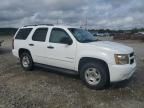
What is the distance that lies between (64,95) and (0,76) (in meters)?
3.48

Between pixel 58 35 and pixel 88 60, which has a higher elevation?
pixel 58 35

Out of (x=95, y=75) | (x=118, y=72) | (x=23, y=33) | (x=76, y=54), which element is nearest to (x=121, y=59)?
(x=118, y=72)

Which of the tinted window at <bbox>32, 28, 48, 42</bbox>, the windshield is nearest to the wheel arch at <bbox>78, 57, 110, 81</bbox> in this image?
the windshield

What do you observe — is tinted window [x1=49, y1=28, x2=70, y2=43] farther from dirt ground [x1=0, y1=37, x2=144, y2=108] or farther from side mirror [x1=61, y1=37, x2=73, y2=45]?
dirt ground [x1=0, y1=37, x2=144, y2=108]

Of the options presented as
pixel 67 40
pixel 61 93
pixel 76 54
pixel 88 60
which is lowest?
pixel 61 93

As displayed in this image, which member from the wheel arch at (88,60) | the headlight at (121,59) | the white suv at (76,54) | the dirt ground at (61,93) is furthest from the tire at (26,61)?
the headlight at (121,59)

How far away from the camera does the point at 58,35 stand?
7.85 meters

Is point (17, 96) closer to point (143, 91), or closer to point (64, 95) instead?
point (64, 95)

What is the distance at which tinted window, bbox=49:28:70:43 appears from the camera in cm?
760

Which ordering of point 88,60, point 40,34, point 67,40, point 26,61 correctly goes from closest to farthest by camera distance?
point 88,60 < point 67,40 < point 40,34 < point 26,61

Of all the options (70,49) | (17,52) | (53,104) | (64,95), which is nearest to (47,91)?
(64,95)

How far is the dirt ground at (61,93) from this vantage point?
558 centimetres

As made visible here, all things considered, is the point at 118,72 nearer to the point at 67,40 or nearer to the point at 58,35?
the point at 67,40

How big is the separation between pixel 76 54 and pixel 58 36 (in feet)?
3.59
